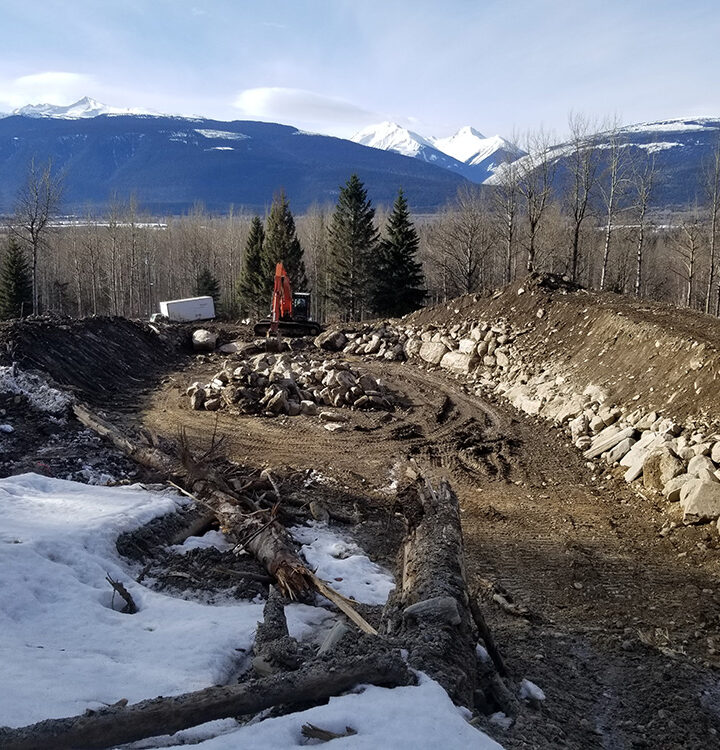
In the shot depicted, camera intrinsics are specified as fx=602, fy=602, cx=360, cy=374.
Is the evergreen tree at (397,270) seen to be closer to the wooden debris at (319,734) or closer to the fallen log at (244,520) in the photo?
the fallen log at (244,520)

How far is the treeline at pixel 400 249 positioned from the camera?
29.3 m

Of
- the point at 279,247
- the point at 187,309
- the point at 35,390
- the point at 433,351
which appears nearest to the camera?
the point at 35,390

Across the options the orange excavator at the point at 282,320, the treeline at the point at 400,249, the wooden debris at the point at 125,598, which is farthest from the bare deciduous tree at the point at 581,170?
the wooden debris at the point at 125,598

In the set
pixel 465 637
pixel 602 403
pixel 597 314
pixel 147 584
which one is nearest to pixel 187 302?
pixel 597 314

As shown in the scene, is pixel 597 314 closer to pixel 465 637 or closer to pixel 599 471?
pixel 599 471

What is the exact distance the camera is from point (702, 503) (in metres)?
7.53

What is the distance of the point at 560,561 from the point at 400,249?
28507mm

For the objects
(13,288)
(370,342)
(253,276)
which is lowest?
(370,342)

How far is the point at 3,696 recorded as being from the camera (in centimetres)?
324

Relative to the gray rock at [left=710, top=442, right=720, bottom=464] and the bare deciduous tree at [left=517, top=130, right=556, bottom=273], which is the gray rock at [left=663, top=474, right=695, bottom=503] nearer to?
the gray rock at [left=710, top=442, right=720, bottom=464]

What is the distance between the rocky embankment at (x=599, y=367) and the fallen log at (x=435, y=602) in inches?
155

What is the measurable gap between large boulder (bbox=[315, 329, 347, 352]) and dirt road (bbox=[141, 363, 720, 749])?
24.6 feet

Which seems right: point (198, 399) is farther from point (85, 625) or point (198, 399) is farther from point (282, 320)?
point (85, 625)

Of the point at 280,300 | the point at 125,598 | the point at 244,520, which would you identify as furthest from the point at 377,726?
the point at 280,300
